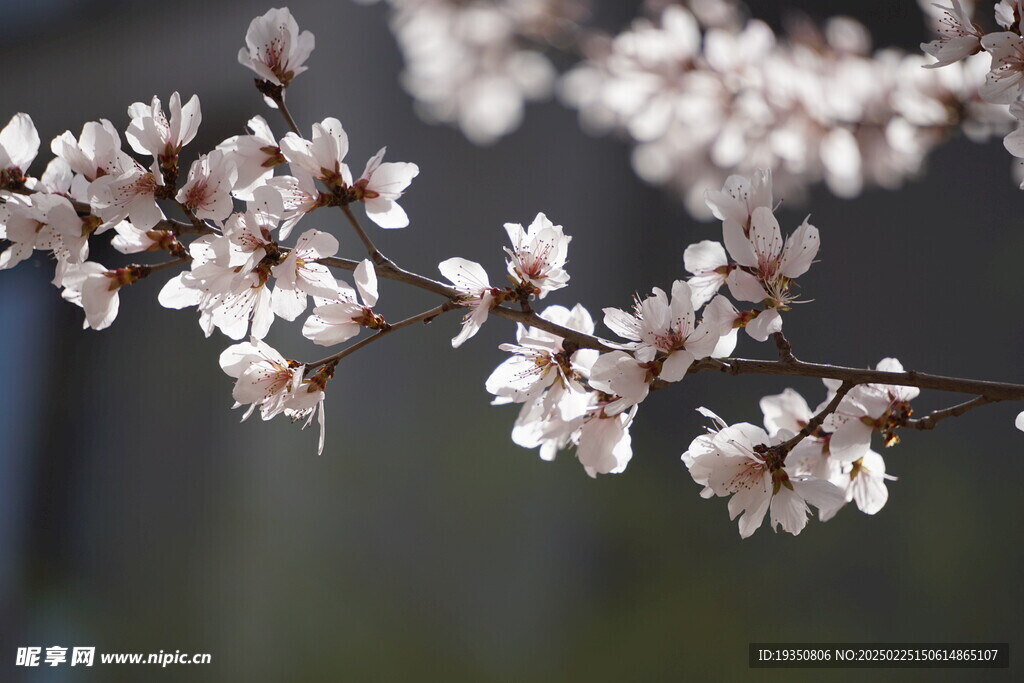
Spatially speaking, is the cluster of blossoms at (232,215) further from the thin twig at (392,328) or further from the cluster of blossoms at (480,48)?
the cluster of blossoms at (480,48)

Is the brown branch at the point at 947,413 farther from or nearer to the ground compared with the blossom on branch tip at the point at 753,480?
farther from the ground

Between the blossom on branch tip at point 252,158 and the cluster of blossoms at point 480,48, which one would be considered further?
the cluster of blossoms at point 480,48

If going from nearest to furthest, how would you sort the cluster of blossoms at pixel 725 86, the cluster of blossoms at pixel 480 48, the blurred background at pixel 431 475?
the cluster of blossoms at pixel 725 86 < the cluster of blossoms at pixel 480 48 < the blurred background at pixel 431 475

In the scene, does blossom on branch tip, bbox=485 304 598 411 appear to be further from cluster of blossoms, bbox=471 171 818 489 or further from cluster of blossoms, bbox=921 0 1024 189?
cluster of blossoms, bbox=921 0 1024 189

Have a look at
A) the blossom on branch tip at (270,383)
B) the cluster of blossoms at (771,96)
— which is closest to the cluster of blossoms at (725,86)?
the cluster of blossoms at (771,96)

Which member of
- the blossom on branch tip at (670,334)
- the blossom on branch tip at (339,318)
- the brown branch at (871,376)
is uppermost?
the blossom on branch tip at (339,318)

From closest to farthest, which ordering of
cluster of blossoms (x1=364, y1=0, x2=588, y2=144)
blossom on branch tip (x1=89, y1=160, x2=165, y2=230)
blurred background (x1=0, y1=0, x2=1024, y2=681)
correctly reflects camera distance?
blossom on branch tip (x1=89, y1=160, x2=165, y2=230), cluster of blossoms (x1=364, y1=0, x2=588, y2=144), blurred background (x1=0, y1=0, x2=1024, y2=681)

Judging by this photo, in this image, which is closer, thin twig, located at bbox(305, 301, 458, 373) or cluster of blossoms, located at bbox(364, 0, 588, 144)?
thin twig, located at bbox(305, 301, 458, 373)

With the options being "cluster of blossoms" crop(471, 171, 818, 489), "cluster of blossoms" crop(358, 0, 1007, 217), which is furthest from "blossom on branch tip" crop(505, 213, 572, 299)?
"cluster of blossoms" crop(358, 0, 1007, 217)

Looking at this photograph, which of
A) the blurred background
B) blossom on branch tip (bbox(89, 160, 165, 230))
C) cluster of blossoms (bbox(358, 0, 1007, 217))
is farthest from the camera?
the blurred background
